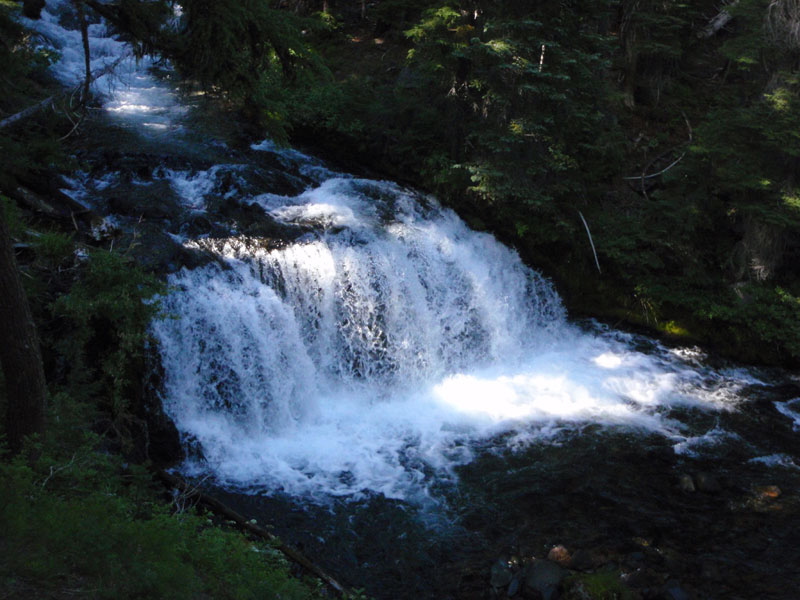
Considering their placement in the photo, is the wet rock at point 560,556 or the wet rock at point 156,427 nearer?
the wet rock at point 560,556

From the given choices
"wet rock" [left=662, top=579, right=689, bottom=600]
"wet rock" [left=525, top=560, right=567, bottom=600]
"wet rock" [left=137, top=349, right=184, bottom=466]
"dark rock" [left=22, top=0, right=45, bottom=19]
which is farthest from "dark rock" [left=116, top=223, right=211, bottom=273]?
"dark rock" [left=22, top=0, right=45, bottom=19]

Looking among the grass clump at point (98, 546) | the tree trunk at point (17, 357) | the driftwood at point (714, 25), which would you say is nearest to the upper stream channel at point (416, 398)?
the grass clump at point (98, 546)

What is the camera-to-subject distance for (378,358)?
1128cm

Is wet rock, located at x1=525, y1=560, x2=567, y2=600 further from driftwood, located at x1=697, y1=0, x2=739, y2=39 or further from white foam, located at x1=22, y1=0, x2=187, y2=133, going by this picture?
driftwood, located at x1=697, y1=0, x2=739, y2=39

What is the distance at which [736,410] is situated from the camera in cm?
1125

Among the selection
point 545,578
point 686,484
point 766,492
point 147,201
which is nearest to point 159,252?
point 147,201

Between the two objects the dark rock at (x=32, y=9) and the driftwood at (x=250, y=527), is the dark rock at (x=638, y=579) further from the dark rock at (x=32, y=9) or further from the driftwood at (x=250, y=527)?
the dark rock at (x=32, y=9)

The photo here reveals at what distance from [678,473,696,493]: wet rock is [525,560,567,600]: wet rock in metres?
2.97

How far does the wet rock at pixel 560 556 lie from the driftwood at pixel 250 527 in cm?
253

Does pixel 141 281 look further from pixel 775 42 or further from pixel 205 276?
pixel 775 42

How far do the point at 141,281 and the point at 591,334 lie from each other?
9928 mm

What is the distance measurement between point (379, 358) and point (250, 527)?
478cm

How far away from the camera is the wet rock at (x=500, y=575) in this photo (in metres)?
6.88

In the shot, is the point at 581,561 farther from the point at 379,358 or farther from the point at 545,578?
the point at 379,358
